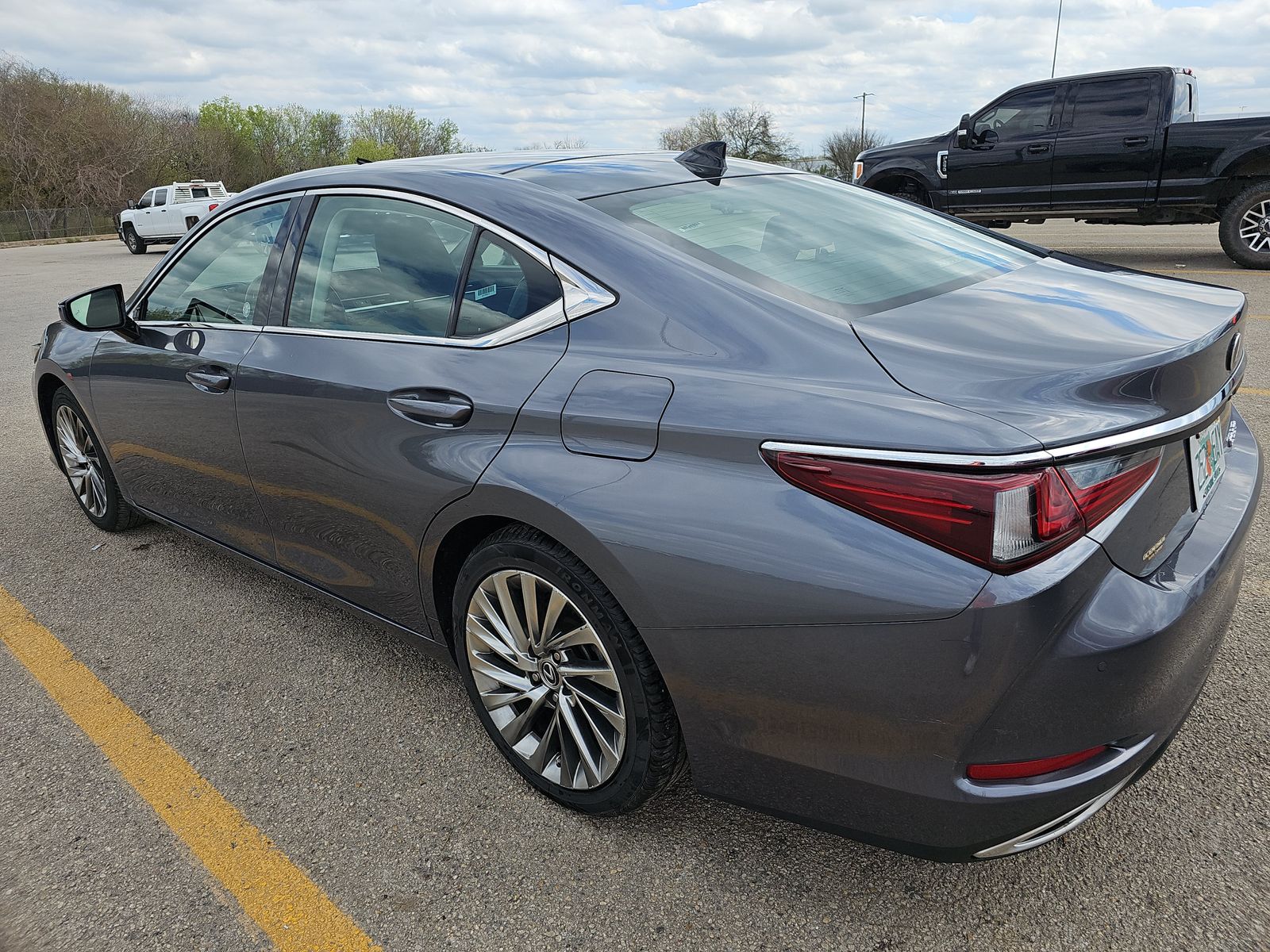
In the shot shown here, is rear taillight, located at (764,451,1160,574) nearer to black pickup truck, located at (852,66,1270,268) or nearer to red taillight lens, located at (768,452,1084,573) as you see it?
red taillight lens, located at (768,452,1084,573)

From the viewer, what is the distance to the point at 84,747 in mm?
2812

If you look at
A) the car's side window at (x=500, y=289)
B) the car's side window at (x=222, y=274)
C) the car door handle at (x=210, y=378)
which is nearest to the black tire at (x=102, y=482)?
the car's side window at (x=222, y=274)

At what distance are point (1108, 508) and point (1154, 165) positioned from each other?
10.6 m

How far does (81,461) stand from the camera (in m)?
4.43

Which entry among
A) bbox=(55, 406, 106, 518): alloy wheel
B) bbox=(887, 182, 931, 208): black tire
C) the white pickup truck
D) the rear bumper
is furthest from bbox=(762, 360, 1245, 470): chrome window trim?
the white pickup truck

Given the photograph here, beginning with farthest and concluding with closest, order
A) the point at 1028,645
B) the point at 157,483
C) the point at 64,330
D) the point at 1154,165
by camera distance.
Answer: the point at 1154,165, the point at 64,330, the point at 157,483, the point at 1028,645

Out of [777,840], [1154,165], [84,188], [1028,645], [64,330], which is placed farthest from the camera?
[84,188]

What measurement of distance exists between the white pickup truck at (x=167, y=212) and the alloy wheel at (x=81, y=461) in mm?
24748

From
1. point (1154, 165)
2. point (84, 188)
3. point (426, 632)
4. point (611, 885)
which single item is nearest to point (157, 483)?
point (426, 632)

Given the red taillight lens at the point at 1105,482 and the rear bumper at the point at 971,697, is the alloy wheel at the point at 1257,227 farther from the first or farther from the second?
the red taillight lens at the point at 1105,482

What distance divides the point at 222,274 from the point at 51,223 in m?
51.6

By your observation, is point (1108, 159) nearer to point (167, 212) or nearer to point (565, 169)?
point (565, 169)

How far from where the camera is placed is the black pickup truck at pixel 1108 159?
10.0 metres

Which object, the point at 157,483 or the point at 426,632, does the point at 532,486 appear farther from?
the point at 157,483
